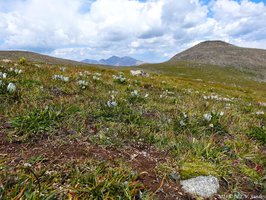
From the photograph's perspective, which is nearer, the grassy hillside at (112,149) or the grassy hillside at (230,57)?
the grassy hillside at (112,149)

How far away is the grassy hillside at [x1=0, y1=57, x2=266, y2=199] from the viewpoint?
3.74 meters

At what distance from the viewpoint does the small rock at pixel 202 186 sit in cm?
408

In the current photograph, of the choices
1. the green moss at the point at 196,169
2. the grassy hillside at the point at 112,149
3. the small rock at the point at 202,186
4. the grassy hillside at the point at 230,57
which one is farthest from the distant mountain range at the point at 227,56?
the small rock at the point at 202,186

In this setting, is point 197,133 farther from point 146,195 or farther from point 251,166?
point 146,195

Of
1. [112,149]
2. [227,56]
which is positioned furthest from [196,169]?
[227,56]

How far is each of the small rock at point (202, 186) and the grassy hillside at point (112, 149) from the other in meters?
0.12

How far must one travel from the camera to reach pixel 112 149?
16.3 ft

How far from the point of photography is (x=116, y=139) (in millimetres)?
5277

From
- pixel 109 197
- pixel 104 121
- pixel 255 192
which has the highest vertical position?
pixel 104 121

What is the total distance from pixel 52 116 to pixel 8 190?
252 cm

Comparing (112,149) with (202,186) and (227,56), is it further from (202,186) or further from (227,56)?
(227,56)

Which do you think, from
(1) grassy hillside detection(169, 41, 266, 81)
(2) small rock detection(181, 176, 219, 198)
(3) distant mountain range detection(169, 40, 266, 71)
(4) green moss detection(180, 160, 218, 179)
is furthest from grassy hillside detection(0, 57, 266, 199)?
(3) distant mountain range detection(169, 40, 266, 71)

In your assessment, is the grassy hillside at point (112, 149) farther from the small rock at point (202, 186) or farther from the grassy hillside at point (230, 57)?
the grassy hillside at point (230, 57)

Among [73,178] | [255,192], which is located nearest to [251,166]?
[255,192]
